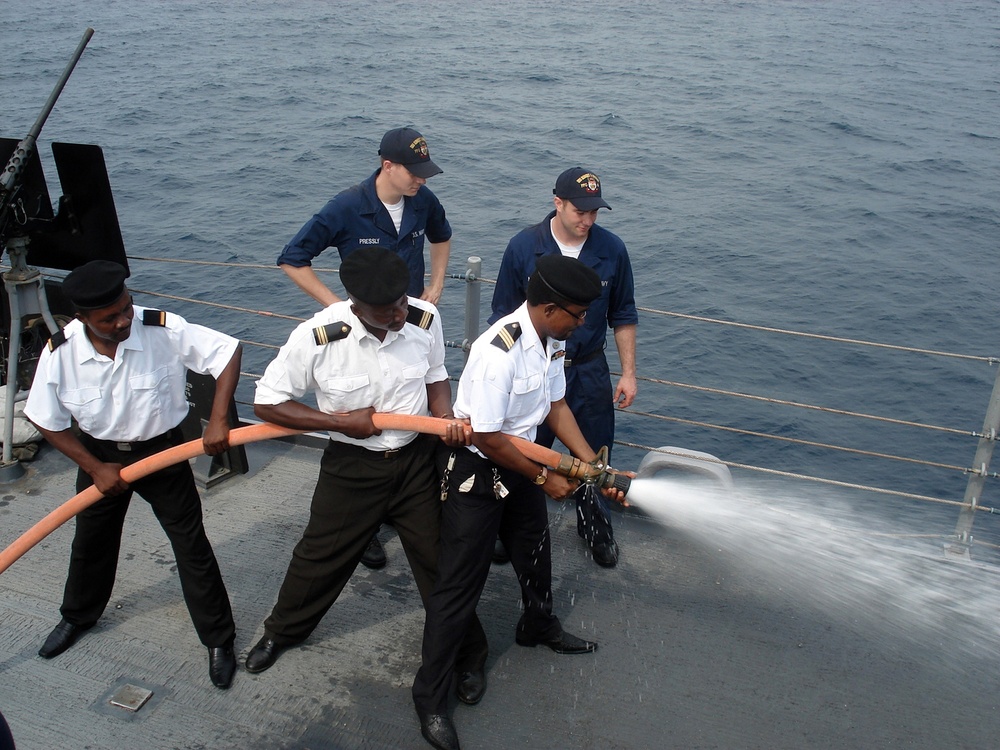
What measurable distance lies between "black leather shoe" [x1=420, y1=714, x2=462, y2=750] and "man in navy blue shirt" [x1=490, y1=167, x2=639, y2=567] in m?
1.32

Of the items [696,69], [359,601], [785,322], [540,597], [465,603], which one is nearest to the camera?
[465,603]

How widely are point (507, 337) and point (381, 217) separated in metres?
1.50

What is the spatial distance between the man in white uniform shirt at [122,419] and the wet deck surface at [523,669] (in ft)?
0.78

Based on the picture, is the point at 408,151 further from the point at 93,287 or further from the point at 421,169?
the point at 93,287

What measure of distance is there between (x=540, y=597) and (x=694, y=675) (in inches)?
31.1

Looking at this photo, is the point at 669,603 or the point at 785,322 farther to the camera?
the point at 785,322

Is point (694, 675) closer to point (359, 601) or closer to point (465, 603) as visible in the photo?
point (465, 603)

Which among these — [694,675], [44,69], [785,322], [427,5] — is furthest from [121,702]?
[427,5]

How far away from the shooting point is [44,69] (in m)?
28.7

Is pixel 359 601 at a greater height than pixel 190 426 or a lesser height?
lesser

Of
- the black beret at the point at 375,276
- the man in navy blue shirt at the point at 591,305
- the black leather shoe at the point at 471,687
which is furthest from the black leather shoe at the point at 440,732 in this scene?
the black beret at the point at 375,276

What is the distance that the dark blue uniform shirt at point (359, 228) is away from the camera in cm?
470

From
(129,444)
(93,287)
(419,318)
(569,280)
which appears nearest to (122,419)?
(129,444)

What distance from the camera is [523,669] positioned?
4.21 metres
